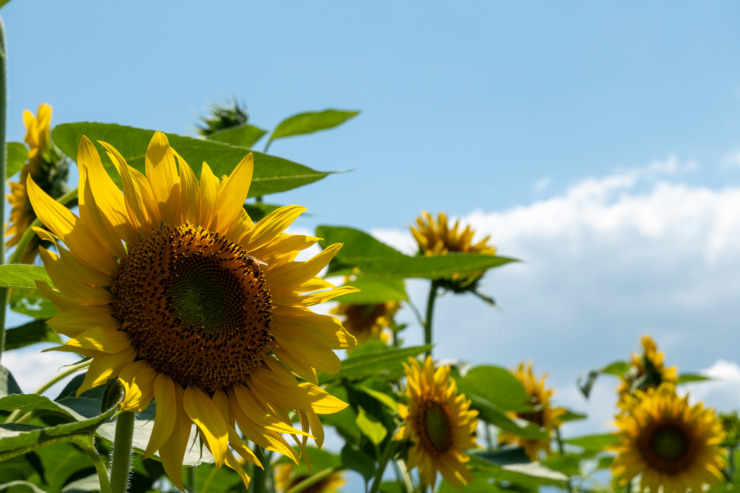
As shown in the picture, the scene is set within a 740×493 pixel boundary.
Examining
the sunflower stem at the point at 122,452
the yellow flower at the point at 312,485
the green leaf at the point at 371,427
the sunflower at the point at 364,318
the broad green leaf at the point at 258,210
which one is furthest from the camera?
the yellow flower at the point at 312,485

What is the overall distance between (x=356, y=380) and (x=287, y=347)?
851 mm

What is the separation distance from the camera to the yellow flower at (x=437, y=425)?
201 centimetres

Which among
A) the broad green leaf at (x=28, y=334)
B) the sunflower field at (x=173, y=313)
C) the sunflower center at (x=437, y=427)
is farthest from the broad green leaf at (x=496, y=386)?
the broad green leaf at (x=28, y=334)

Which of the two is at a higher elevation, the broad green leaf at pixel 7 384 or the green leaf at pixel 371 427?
the broad green leaf at pixel 7 384

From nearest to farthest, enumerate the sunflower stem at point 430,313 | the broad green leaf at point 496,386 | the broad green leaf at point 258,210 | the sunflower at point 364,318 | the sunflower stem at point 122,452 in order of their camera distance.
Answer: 1. the sunflower stem at point 122,452
2. the broad green leaf at point 258,210
3. the broad green leaf at point 496,386
4. the sunflower stem at point 430,313
5. the sunflower at point 364,318

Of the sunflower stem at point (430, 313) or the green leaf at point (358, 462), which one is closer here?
the green leaf at point (358, 462)

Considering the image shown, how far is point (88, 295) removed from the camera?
99 centimetres

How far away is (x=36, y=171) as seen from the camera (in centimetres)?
Result: 195

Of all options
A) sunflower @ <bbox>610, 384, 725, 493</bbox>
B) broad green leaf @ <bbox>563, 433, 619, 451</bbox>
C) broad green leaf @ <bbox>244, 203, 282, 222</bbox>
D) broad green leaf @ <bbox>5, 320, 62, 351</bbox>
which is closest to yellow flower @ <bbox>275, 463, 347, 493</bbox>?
broad green leaf @ <bbox>563, 433, 619, 451</bbox>

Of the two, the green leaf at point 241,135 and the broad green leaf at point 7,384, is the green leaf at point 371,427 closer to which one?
the green leaf at point 241,135

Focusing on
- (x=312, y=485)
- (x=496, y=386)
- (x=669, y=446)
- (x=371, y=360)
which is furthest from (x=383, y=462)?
(x=312, y=485)

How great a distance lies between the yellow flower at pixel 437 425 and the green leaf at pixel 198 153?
33.5 inches

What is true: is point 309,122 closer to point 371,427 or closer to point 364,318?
point 371,427

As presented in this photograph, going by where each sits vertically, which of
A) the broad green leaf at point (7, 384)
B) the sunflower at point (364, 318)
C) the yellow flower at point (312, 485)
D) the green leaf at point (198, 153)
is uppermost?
the green leaf at point (198, 153)
